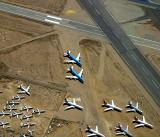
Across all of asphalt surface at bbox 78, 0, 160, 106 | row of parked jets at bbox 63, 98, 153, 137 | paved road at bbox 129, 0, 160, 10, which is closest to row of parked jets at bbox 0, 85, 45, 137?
row of parked jets at bbox 63, 98, 153, 137

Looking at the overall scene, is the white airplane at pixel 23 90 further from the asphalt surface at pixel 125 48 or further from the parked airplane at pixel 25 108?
the asphalt surface at pixel 125 48

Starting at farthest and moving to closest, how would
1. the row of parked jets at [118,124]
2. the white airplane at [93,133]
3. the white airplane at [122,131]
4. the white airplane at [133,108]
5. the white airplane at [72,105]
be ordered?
the white airplane at [133,108] < the white airplane at [72,105] < the white airplane at [122,131] < the row of parked jets at [118,124] < the white airplane at [93,133]

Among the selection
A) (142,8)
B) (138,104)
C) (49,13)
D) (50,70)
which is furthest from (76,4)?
(138,104)

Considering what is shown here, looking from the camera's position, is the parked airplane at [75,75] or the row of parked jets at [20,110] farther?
the parked airplane at [75,75]

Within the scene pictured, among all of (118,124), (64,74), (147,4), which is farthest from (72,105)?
(147,4)

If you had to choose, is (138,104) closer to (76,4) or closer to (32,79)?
(32,79)

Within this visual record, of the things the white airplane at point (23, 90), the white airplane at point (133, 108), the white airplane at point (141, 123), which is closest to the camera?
the white airplane at point (141, 123)

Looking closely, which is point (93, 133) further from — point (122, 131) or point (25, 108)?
point (25, 108)

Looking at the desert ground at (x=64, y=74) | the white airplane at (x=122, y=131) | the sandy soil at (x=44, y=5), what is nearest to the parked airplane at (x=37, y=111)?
the desert ground at (x=64, y=74)
